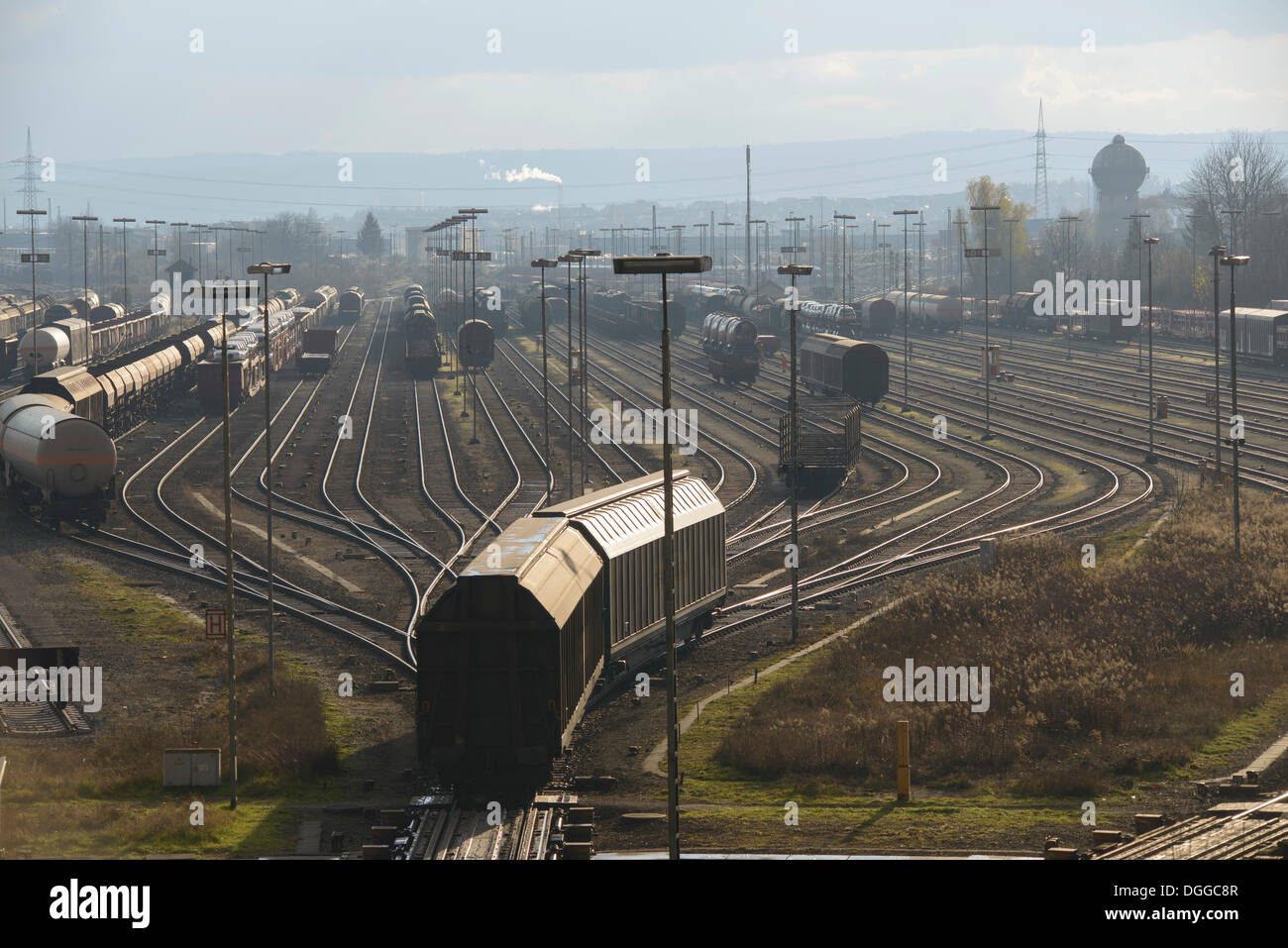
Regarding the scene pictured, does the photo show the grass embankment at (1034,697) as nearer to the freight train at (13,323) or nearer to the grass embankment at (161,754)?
the grass embankment at (161,754)

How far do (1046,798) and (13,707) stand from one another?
68.7 ft

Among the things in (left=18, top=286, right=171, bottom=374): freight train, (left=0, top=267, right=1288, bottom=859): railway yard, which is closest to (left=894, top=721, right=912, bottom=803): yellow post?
(left=0, top=267, right=1288, bottom=859): railway yard

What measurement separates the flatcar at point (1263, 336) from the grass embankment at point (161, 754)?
230 ft

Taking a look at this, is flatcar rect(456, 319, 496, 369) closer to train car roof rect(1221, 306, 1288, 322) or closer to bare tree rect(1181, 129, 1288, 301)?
train car roof rect(1221, 306, 1288, 322)

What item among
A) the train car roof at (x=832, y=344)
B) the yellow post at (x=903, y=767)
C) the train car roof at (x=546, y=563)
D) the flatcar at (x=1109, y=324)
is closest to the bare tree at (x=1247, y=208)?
the flatcar at (x=1109, y=324)

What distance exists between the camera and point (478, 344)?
103 meters

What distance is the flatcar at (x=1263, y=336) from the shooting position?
290ft

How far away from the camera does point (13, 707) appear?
30578 mm

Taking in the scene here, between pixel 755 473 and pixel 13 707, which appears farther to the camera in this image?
pixel 755 473

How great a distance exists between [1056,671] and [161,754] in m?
17.7

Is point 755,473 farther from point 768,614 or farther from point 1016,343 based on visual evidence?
point 1016,343

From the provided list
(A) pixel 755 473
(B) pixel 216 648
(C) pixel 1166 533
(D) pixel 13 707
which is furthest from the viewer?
(A) pixel 755 473
